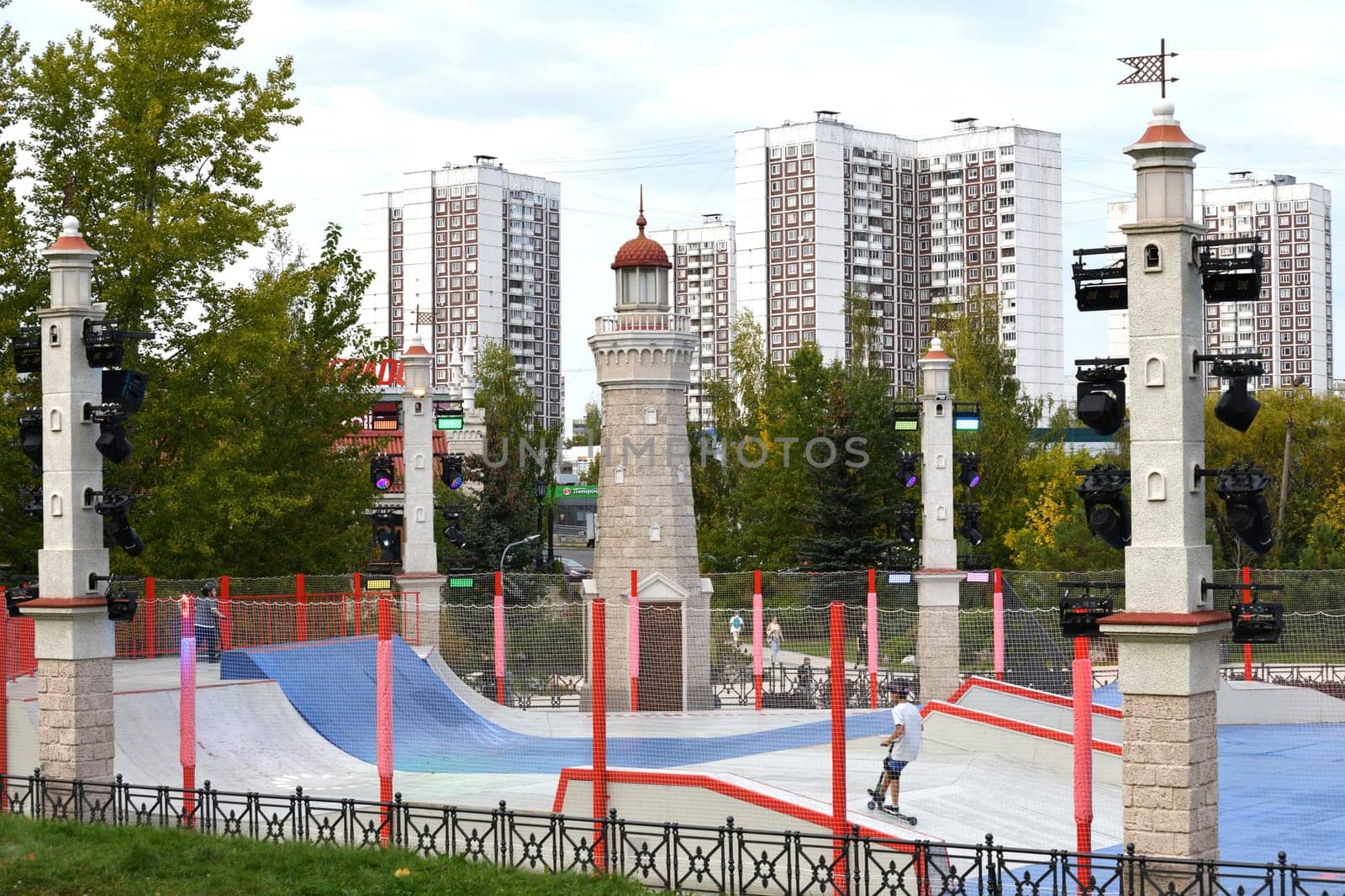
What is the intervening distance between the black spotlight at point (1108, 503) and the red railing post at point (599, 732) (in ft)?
14.7

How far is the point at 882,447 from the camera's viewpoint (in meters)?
52.3

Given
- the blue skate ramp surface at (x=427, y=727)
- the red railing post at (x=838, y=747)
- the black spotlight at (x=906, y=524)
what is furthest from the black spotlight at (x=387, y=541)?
the red railing post at (x=838, y=747)

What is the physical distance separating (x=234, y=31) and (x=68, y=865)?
2295 cm

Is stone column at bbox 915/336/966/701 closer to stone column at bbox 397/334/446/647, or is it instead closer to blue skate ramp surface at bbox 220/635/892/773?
blue skate ramp surface at bbox 220/635/892/773

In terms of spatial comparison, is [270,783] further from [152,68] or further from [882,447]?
[882,447]

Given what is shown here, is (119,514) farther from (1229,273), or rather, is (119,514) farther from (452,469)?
(452,469)

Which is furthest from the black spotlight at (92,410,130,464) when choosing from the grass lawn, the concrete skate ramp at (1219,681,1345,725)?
the concrete skate ramp at (1219,681,1345,725)

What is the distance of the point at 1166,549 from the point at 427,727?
13.4m

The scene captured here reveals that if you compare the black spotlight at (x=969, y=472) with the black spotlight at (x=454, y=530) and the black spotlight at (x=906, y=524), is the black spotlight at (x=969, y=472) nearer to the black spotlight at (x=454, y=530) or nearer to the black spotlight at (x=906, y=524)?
the black spotlight at (x=906, y=524)

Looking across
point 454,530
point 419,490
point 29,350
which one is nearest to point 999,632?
point 454,530

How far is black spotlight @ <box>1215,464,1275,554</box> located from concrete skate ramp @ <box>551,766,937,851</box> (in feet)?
13.3

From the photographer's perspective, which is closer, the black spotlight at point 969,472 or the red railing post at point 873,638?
the red railing post at point 873,638

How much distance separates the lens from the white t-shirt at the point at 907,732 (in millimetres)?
17266

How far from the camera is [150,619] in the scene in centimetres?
2564
